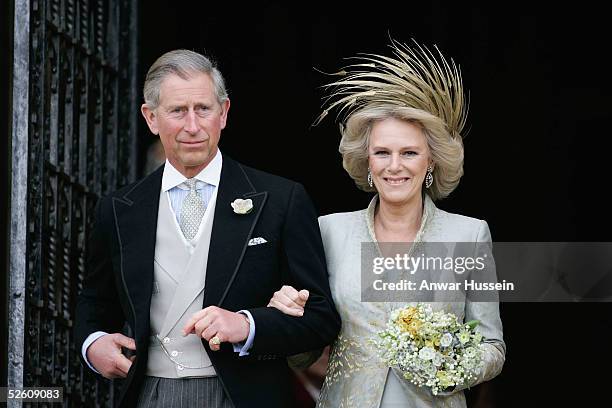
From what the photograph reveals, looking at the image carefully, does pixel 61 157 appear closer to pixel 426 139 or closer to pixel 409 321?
pixel 426 139

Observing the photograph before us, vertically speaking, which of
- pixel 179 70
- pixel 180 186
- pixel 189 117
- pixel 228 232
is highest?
pixel 179 70

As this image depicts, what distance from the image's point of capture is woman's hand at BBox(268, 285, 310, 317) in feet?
13.7

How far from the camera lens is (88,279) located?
456 cm

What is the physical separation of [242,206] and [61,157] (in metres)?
1.54

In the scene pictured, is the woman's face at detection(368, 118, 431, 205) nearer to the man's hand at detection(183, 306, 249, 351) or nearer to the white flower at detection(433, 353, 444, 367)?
the white flower at detection(433, 353, 444, 367)

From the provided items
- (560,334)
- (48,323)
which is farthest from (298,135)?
(48,323)

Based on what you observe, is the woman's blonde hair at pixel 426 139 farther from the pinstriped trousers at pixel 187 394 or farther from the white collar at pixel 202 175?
the pinstriped trousers at pixel 187 394

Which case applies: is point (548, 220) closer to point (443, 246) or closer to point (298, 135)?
point (298, 135)

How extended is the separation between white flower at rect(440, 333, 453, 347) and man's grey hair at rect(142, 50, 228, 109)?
3.45 feet

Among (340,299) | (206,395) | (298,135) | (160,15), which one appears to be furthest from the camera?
(298,135)

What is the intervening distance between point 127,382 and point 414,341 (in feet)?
3.00

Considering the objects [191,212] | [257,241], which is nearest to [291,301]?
[257,241]

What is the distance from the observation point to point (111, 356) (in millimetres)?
4320

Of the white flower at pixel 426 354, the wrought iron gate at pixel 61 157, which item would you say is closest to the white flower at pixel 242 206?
the white flower at pixel 426 354
